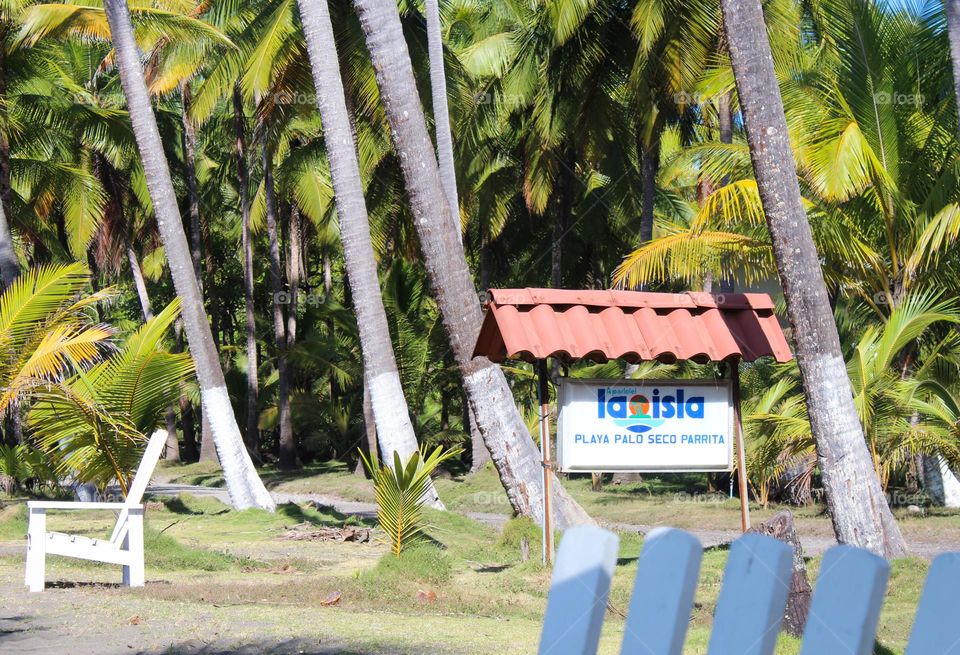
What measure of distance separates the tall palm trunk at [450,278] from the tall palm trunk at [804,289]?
319cm

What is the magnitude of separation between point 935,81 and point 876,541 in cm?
792

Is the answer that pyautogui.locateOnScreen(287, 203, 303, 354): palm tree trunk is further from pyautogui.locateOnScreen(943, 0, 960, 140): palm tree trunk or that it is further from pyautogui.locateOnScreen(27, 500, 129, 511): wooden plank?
pyautogui.locateOnScreen(943, 0, 960, 140): palm tree trunk

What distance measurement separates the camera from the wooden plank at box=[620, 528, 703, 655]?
263cm

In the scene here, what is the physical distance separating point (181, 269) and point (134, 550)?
7.41m

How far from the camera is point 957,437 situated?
38.4ft

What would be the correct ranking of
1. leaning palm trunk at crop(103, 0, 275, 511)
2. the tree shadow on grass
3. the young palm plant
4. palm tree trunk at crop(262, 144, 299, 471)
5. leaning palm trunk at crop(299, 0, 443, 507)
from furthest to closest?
palm tree trunk at crop(262, 144, 299, 471) → leaning palm trunk at crop(103, 0, 275, 511) → leaning palm trunk at crop(299, 0, 443, 507) → the young palm plant → the tree shadow on grass

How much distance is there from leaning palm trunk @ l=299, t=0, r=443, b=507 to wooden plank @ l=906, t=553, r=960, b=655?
37.7 ft

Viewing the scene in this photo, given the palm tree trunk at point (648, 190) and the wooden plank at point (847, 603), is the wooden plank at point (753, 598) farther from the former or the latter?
the palm tree trunk at point (648, 190)

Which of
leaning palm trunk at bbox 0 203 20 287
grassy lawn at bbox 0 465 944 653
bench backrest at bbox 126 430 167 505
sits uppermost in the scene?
leaning palm trunk at bbox 0 203 20 287

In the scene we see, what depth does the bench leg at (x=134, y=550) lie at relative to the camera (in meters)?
8.63

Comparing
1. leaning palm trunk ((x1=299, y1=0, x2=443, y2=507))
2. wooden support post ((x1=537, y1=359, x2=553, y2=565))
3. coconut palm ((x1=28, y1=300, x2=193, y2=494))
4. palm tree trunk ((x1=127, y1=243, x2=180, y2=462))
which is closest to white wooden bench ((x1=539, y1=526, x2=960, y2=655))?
wooden support post ((x1=537, y1=359, x2=553, y2=565))

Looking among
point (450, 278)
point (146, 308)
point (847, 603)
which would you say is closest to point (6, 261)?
point (450, 278)

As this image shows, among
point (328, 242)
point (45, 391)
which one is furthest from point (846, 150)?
point (328, 242)

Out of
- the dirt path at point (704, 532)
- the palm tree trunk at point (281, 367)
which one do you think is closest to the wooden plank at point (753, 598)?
the dirt path at point (704, 532)
